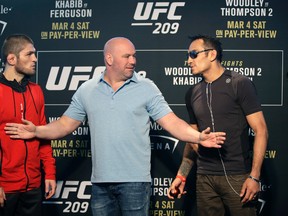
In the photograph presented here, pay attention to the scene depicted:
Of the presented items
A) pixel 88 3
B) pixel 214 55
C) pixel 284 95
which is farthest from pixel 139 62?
pixel 284 95

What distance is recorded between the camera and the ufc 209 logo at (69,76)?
14.4ft

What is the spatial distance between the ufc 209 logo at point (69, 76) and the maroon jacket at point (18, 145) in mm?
1162

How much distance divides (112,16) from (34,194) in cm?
189

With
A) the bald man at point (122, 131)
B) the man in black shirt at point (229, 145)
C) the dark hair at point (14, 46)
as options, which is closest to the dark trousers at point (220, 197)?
the man in black shirt at point (229, 145)

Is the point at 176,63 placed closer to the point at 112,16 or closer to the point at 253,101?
the point at 112,16

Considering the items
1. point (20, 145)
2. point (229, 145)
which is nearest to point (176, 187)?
point (229, 145)

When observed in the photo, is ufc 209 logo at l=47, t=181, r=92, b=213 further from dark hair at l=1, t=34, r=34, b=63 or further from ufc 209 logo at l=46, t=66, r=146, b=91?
dark hair at l=1, t=34, r=34, b=63

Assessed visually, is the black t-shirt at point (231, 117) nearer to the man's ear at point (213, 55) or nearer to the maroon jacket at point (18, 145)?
the man's ear at point (213, 55)

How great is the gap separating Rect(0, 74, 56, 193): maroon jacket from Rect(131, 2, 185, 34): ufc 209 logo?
149 cm

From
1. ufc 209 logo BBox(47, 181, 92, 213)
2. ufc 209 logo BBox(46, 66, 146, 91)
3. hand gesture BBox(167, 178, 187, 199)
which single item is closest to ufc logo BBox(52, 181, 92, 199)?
Result: ufc 209 logo BBox(47, 181, 92, 213)

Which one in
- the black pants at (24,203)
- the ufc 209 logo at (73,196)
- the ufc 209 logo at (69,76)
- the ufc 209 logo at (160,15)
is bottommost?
the ufc 209 logo at (73,196)

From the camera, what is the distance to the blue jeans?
2.92m

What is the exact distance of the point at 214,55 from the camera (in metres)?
3.47

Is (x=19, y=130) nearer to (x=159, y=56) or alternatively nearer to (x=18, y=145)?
(x=18, y=145)
